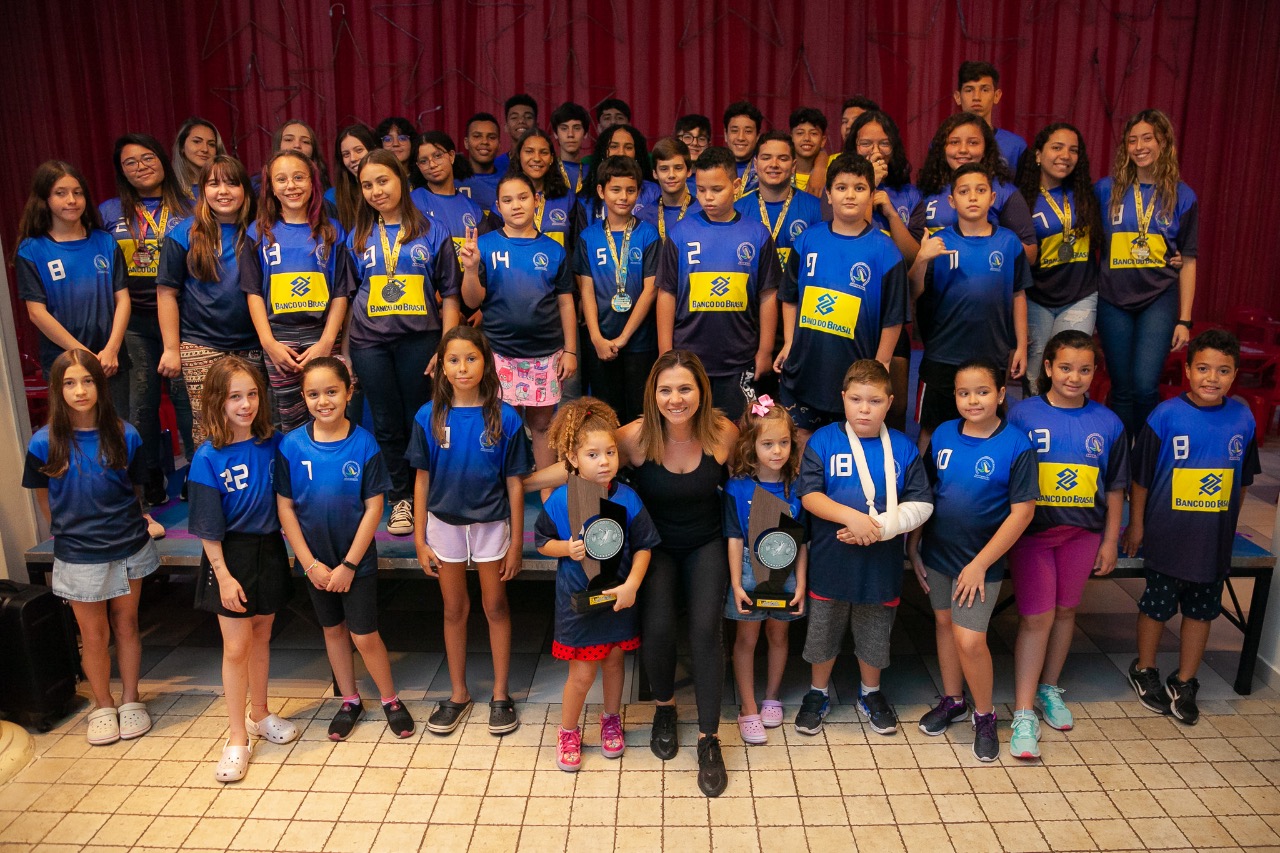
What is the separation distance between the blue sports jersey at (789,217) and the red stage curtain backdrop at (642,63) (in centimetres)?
329

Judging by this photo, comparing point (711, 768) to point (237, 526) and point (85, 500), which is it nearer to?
point (237, 526)

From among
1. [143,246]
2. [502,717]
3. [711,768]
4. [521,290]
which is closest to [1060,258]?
[521,290]

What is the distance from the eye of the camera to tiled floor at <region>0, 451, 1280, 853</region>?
2967mm

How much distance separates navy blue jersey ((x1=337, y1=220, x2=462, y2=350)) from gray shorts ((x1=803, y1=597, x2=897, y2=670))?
1.95 metres

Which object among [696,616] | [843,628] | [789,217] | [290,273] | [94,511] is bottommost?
[843,628]

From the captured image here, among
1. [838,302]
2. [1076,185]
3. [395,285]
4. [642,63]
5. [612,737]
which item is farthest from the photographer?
[642,63]

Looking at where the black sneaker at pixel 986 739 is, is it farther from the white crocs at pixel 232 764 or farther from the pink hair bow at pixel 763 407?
the white crocs at pixel 232 764

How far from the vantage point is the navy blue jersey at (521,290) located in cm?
394

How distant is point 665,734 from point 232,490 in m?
1.77

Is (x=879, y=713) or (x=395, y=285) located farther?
(x=395, y=285)

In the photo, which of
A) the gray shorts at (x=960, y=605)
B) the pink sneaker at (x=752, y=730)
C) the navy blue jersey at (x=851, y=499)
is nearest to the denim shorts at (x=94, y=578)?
the pink sneaker at (x=752, y=730)

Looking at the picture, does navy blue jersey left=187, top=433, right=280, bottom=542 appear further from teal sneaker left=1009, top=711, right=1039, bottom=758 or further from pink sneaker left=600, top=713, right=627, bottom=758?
teal sneaker left=1009, top=711, right=1039, bottom=758

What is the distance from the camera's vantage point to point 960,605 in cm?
335

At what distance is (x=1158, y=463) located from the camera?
3.50 metres
